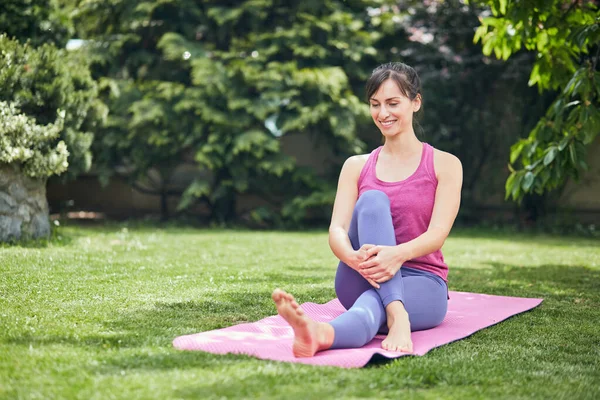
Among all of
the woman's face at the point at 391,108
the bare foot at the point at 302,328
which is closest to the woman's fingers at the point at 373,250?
the bare foot at the point at 302,328

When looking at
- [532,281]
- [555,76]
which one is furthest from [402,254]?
[555,76]

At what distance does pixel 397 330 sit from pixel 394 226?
0.57 meters

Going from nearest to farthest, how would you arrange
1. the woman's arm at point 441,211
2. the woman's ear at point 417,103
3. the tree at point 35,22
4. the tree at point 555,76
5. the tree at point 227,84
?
the woman's arm at point 441,211
the woman's ear at point 417,103
the tree at point 555,76
the tree at point 35,22
the tree at point 227,84

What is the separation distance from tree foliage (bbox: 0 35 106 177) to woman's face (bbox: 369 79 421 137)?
13.5 feet

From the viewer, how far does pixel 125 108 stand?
920cm

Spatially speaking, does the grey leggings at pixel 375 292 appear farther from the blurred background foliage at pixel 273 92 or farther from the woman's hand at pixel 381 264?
the blurred background foliage at pixel 273 92

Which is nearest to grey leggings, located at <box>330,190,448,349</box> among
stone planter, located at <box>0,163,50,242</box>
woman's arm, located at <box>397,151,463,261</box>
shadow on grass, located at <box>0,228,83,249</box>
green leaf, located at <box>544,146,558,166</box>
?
woman's arm, located at <box>397,151,463,261</box>

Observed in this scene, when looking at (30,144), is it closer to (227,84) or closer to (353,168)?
(227,84)

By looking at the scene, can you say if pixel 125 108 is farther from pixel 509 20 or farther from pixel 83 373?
pixel 83 373

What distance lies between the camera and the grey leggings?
107 inches

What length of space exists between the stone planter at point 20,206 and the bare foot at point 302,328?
4453 millimetres

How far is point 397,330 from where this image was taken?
110 inches

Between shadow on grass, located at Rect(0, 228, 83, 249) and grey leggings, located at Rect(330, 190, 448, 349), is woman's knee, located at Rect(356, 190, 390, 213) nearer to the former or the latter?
grey leggings, located at Rect(330, 190, 448, 349)

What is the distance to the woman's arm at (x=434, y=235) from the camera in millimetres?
2830
